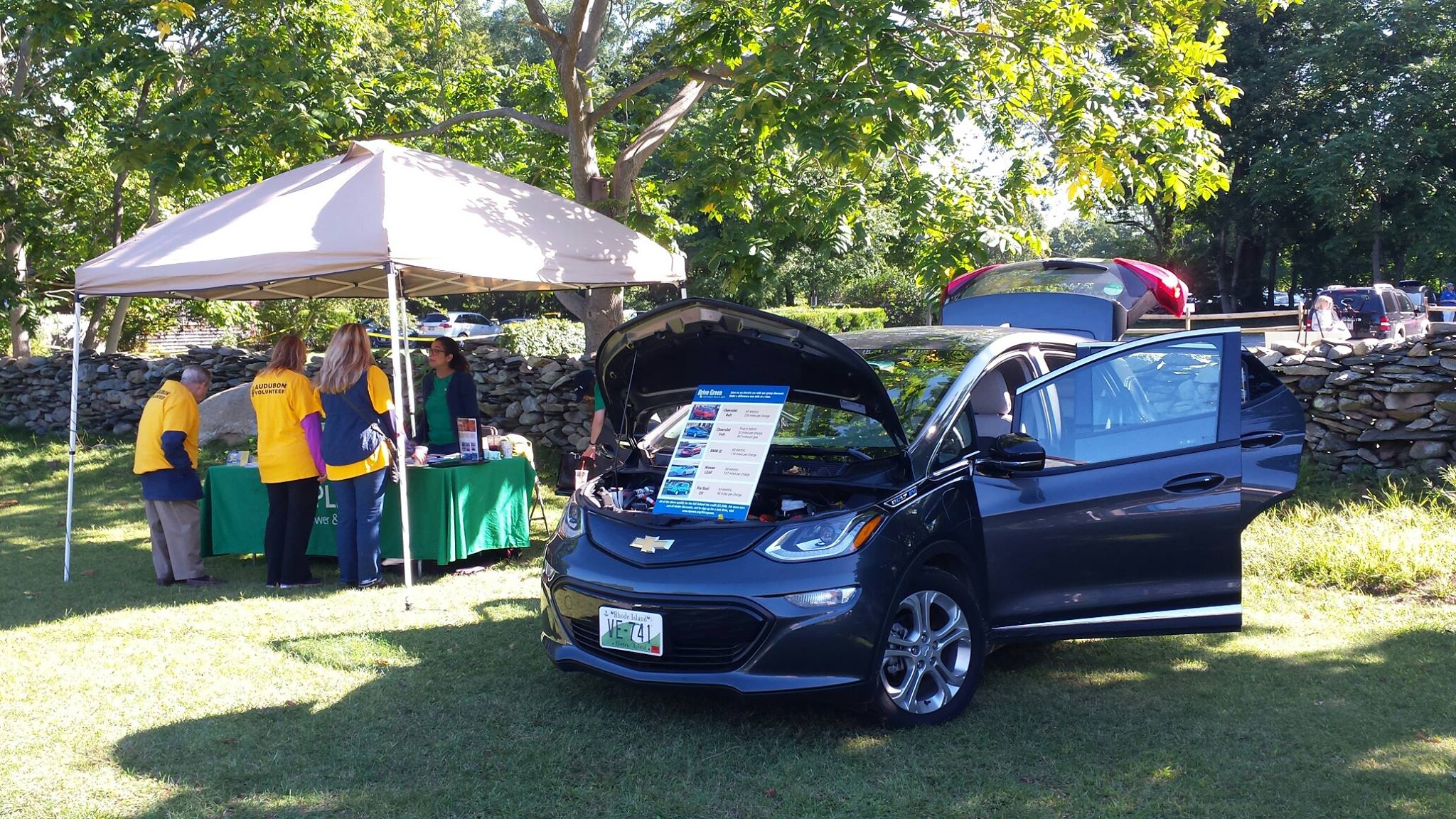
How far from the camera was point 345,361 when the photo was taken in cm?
747

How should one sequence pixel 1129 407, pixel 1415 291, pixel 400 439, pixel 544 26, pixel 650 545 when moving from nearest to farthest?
pixel 650 545
pixel 1129 407
pixel 400 439
pixel 544 26
pixel 1415 291

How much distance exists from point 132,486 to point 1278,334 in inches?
909

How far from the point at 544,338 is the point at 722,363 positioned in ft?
61.9

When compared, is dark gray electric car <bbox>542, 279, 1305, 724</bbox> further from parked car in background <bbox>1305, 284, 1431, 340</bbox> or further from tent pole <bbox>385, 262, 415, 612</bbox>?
parked car in background <bbox>1305, 284, 1431, 340</bbox>

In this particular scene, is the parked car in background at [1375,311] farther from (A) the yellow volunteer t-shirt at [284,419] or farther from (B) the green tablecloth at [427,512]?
(A) the yellow volunteer t-shirt at [284,419]

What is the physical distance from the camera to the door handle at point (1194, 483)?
5047 millimetres

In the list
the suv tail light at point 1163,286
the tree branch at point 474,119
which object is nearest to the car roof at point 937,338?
the suv tail light at point 1163,286

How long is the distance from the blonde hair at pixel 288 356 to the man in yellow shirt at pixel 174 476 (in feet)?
1.83

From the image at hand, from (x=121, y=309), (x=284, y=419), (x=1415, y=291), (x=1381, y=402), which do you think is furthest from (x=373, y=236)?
(x=1415, y=291)

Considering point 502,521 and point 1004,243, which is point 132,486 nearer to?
point 502,521

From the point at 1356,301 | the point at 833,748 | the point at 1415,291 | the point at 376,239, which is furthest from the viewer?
the point at 1415,291

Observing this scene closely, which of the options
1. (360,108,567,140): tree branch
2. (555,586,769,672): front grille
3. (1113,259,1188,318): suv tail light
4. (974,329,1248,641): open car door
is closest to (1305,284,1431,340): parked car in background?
(1113,259,1188,318): suv tail light

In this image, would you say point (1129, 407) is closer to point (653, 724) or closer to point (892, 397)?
point (892, 397)

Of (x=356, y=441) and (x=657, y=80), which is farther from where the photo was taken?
(x=657, y=80)
